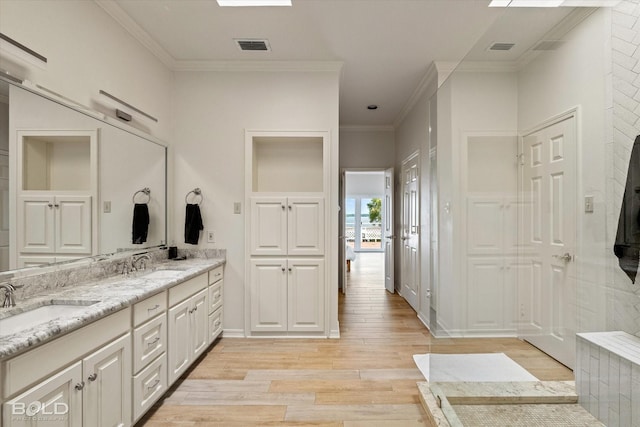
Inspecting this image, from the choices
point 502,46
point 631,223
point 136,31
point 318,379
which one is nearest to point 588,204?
point 631,223

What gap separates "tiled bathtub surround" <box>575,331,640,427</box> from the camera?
1468 mm

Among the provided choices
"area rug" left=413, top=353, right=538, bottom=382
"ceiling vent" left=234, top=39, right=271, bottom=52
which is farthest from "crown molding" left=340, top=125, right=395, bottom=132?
"area rug" left=413, top=353, right=538, bottom=382

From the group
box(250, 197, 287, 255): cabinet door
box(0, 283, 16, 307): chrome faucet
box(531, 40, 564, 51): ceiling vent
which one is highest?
box(531, 40, 564, 51): ceiling vent

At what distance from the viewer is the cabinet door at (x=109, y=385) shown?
152 cm

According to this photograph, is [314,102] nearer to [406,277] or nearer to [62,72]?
[62,72]

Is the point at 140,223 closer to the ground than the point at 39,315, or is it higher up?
higher up

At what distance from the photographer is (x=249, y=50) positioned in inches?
125

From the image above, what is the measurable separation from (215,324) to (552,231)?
9.42 feet

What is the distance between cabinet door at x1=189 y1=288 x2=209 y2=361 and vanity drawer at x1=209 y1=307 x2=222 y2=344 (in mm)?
98

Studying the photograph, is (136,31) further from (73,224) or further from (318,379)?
(318,379)

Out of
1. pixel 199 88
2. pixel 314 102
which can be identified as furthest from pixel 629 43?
pixel 199 88

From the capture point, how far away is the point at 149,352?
80.3 inches

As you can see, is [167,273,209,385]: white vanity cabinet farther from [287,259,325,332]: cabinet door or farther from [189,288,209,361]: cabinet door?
[287,259,325,332]: cabinet door

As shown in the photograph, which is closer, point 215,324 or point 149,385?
point 149,385
